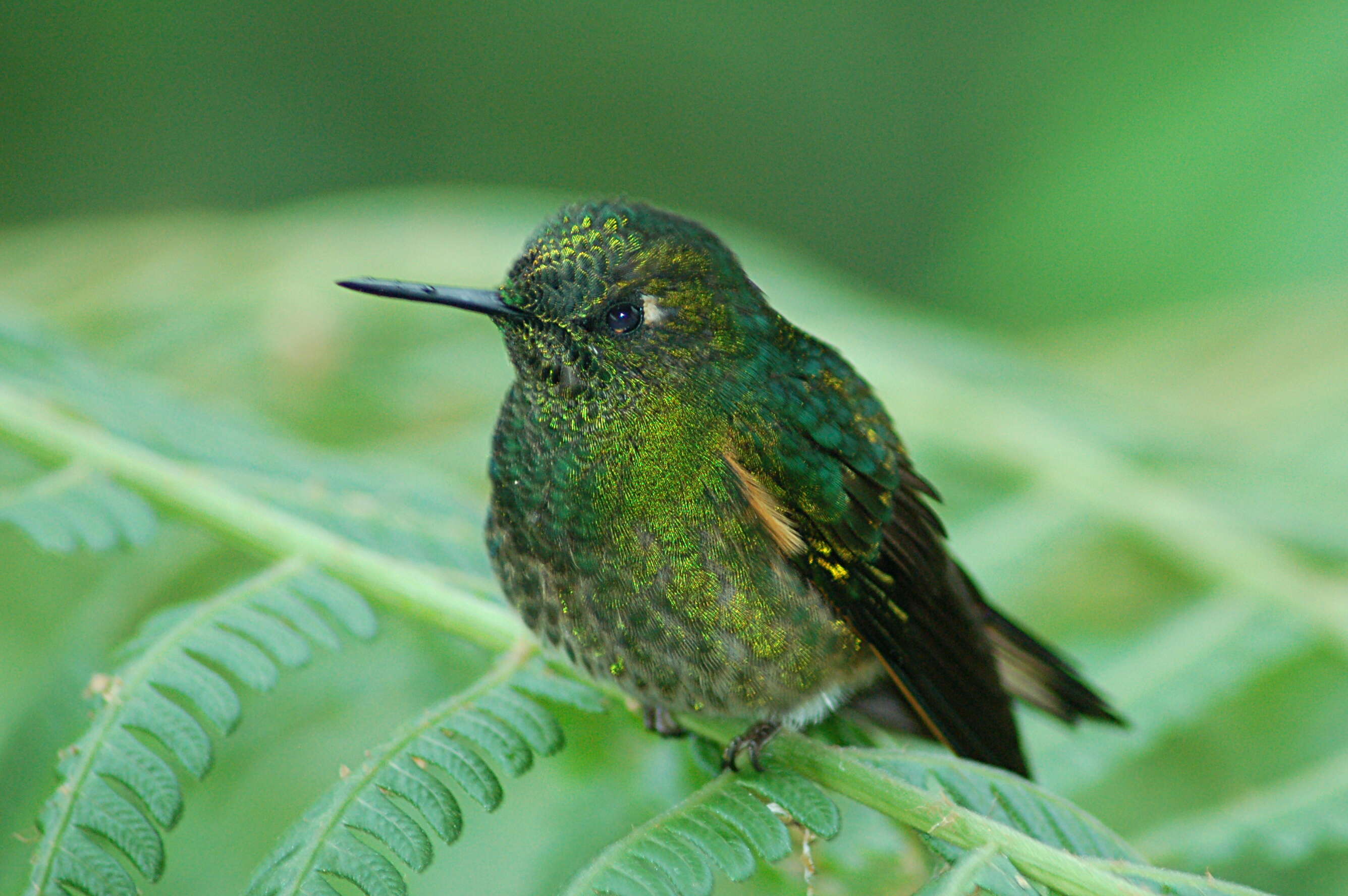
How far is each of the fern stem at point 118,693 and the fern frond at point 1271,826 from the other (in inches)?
75.0

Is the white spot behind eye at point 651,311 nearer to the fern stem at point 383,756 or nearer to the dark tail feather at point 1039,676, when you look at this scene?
the fern stem at point 383,756

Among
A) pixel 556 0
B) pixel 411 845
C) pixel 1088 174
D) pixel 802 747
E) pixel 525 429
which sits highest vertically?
pixel 556 0

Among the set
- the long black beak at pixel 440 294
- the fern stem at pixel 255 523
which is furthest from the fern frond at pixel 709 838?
the long black beak at pixel 440 294

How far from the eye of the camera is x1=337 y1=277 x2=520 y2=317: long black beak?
6.07 feet

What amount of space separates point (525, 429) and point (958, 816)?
0.98 metres

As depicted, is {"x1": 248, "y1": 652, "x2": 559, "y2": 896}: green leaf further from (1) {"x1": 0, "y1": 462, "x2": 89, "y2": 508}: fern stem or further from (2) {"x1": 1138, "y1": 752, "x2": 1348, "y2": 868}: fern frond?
(2) {"x1": 1138, "y1": 752, "x2": 1348, "y2": 868}: fern frond

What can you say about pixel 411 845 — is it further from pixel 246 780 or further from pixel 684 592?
pixel 246 780

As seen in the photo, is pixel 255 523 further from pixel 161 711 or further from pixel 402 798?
pixel 402 798

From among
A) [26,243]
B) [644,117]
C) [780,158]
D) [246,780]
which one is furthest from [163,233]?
[780,158]

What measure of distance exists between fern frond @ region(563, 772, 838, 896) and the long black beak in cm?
87

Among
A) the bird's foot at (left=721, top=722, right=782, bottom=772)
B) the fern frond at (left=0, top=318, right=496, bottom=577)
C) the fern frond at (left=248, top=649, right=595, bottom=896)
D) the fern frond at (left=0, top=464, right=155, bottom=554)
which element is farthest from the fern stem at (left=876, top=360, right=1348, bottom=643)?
the fern frond at (left=0, top=464, right=155, bottom=554)

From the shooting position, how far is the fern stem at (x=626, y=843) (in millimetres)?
1670

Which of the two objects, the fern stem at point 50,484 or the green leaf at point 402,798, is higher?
the fern stem at point 50,484

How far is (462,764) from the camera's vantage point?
1.82 meters
